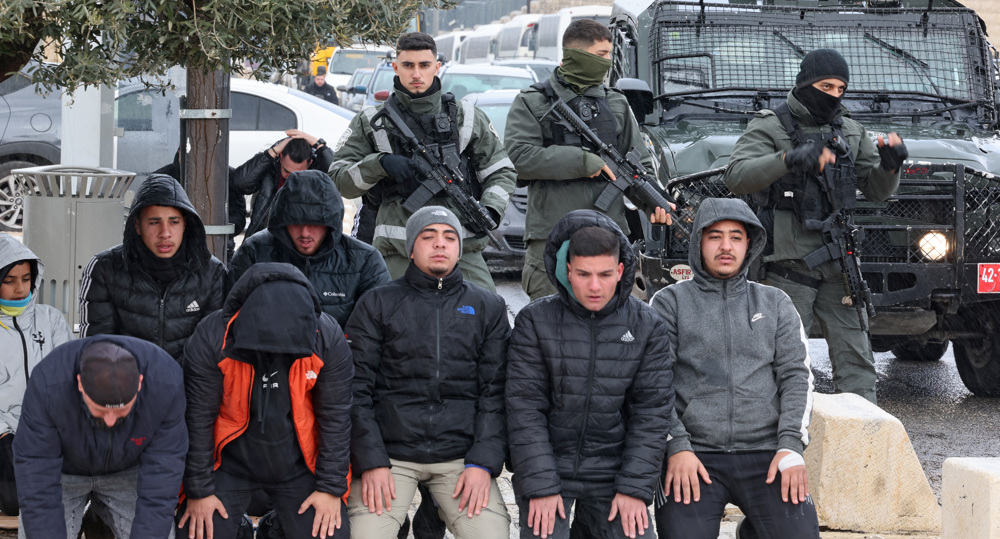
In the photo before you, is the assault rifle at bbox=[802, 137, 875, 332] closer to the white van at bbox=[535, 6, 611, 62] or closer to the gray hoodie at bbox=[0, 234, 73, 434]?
the gray hoodie at bbox=[0, 234, 73, 434]

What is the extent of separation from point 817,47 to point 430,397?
4.60 meters

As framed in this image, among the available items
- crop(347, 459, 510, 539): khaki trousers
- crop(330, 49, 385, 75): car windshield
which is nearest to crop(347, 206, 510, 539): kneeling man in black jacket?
crop(347, 459, 510, 539): khaki trousers

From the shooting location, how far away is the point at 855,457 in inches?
194

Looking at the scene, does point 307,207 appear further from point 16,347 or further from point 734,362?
point 734,362

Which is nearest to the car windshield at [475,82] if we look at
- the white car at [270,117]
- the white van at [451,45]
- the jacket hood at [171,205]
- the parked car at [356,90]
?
the parked car at [356,90]

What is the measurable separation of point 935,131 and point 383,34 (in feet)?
14.1

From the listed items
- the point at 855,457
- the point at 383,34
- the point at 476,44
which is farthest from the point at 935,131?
the point at 476,44

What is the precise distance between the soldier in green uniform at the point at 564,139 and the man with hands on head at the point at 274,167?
145 centimetres

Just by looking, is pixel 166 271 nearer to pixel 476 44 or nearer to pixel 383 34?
pixel 383 34

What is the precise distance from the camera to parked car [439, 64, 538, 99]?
16.7 m

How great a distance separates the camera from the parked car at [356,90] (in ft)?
65.7

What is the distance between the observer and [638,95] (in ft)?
23.1

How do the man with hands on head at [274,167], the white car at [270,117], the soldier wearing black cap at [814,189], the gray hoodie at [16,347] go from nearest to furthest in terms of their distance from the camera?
the gray hoodie at [16,347] < the soldier wearing black cap at [814,189] < the man with hands on head at [274,167] < the white car at [270,117]

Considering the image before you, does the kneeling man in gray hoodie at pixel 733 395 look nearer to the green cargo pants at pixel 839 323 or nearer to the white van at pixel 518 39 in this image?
the green cargo pants at pixel 839 323
